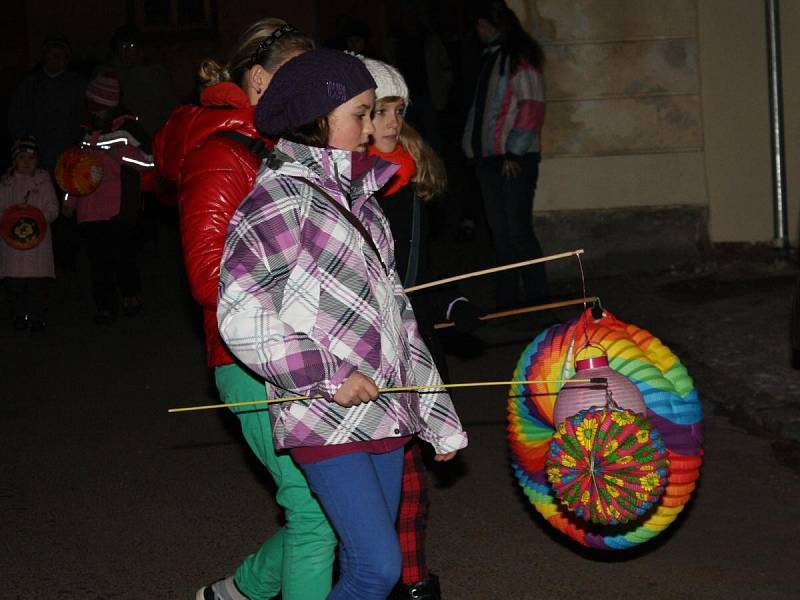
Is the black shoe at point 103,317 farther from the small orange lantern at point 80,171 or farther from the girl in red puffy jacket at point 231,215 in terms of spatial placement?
the girl in red puffy jacket at point 231,215

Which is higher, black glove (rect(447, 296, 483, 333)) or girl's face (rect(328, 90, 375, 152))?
girl's face (rect(328, 90, 375, 152))

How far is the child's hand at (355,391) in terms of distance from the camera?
135 inches

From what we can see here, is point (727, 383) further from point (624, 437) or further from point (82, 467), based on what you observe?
point (624, 437)

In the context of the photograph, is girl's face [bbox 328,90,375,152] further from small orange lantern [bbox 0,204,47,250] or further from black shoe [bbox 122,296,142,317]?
black shoe [bbox 122,296,142,317]

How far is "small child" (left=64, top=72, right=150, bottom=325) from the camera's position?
9.75 m

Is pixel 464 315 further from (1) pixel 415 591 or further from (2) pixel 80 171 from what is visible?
(2) pixel 80 171

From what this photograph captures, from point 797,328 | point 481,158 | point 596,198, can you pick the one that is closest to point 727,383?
point 797,328

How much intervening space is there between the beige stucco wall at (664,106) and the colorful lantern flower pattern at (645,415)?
255 inches

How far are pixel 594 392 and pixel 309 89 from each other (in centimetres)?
122

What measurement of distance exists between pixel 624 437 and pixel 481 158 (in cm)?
583

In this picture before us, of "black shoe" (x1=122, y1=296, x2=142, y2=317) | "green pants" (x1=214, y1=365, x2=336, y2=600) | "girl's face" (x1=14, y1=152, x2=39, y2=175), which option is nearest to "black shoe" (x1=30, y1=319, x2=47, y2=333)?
"black shoe" (x1=122, y1=296, x2=142, y2=317)

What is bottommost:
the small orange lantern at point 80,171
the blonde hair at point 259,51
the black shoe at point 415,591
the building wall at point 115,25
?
the black shoe at point 415,591

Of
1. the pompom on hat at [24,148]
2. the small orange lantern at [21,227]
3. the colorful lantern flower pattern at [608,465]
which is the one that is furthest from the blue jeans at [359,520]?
the pompom on hat at [24,148]

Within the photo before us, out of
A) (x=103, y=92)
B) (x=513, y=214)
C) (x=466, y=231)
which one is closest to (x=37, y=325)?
(x=103, y=92)
